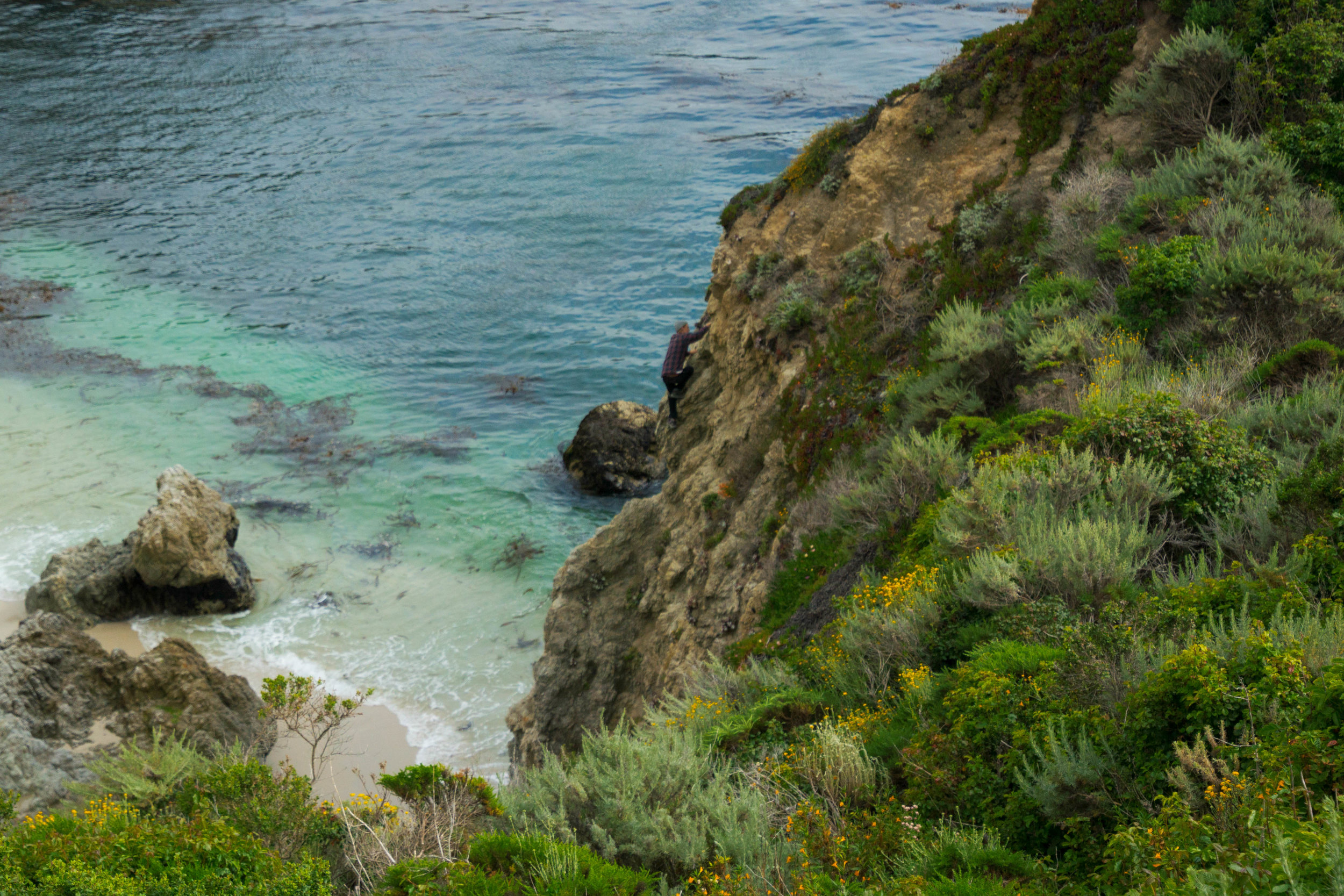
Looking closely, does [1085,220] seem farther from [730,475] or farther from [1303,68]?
[730,475]

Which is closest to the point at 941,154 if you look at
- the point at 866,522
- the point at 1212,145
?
the point at 1212,145

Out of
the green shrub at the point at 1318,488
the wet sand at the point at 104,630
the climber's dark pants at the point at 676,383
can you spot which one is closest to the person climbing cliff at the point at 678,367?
the climber's dark pants at the point at 676,383

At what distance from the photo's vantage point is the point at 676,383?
15.3 metres

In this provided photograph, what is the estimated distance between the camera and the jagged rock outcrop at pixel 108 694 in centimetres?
1113

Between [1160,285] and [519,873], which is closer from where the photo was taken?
[519,873]

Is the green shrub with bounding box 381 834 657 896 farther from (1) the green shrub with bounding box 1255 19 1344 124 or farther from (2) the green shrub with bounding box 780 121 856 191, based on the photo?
(2) the green shrub with bounding box 780 121 856 191

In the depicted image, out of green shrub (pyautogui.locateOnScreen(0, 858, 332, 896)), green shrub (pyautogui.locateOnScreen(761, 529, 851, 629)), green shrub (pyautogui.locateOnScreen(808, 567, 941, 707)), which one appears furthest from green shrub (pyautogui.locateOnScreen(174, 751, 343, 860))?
green shrub (pyautogui.locateOnScreen(761, 529, 851, 629))

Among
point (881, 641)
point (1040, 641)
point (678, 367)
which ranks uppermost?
point (1040, 641)

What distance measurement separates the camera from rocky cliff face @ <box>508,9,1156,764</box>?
10.6 m

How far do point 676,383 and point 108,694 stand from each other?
9673 millimetres

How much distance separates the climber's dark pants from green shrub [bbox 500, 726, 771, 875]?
932 centimetres

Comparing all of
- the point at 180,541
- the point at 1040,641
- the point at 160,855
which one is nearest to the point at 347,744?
the point at 180,541

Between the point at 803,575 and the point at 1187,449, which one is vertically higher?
the point at 1187,449

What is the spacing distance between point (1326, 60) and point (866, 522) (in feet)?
22.9
